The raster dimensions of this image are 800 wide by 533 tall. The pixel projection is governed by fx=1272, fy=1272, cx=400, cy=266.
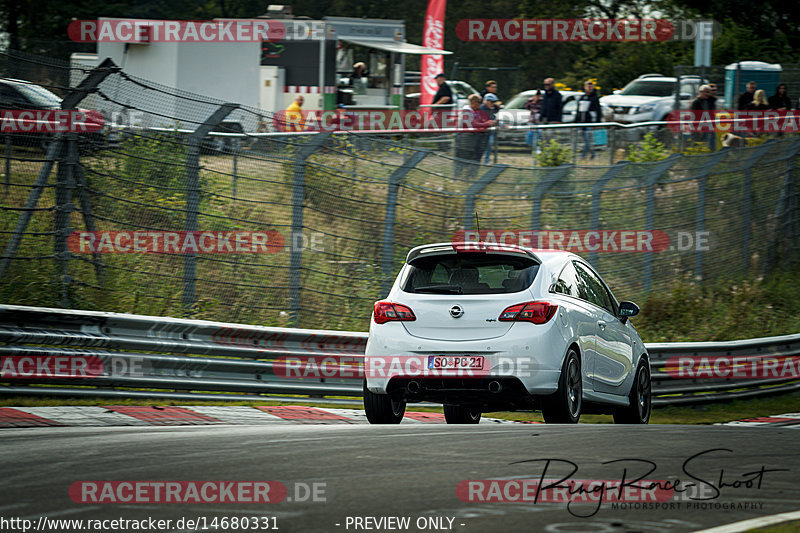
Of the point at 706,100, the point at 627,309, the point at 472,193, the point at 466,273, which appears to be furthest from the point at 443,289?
the point at 706,100

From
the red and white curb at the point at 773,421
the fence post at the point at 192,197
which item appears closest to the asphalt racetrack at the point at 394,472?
the red and white curb at the point at 773,421

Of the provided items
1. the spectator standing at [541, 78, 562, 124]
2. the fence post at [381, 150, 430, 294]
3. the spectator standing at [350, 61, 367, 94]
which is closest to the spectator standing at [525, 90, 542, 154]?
the spectator standing at [541, 78, 562, 124]

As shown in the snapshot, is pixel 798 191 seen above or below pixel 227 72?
below

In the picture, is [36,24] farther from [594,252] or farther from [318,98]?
[594,252]

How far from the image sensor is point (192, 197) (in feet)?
45.3

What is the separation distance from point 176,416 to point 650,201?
34.6 feet

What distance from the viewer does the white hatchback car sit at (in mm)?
9852

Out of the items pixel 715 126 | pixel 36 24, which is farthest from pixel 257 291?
pixel 36 24

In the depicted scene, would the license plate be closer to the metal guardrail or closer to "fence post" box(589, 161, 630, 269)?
the metal guardrail

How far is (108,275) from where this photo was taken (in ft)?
42.9

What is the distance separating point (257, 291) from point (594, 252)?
630 centimetres

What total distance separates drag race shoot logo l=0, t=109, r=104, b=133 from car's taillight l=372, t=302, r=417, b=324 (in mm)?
4238

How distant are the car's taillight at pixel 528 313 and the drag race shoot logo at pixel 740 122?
520 inches

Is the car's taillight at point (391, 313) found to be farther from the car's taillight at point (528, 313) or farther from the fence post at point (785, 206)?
the fence post at point (785, 206)
